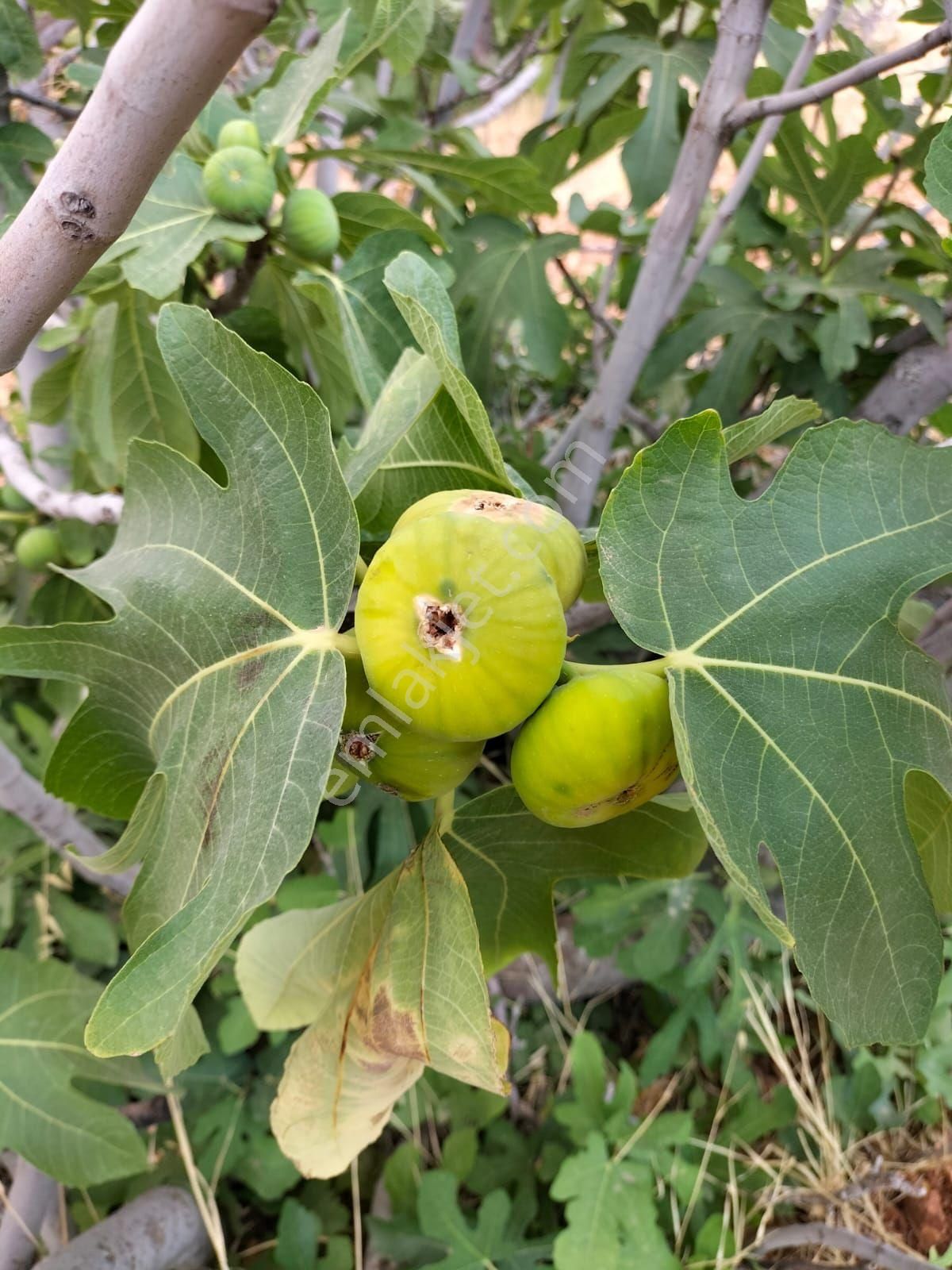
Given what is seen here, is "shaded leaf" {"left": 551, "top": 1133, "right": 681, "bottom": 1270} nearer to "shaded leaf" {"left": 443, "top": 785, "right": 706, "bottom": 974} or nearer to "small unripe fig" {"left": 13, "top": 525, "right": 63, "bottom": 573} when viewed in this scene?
"shaded leaf" {"left": 443, "top": 785, "right": 706, "bottom": 974}

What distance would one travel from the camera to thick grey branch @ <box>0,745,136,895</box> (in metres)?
1.04

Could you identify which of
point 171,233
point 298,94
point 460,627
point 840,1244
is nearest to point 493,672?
point 460,627

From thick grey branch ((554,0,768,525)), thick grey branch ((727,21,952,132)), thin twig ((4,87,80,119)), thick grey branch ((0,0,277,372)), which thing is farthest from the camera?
thin twig ((4,87,80,119))

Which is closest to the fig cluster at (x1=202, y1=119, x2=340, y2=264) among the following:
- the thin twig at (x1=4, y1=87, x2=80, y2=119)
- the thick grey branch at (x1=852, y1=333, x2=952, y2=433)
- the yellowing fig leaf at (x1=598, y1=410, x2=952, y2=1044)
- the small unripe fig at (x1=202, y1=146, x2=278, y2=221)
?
the small unripe fig at (x1=202, y1=146, x2=278, y2=221)

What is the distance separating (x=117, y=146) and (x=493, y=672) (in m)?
0.33

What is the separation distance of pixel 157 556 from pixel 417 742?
295 mm

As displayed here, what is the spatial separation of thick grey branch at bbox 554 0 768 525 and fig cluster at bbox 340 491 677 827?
0.48 meters

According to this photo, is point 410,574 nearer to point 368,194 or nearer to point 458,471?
point 458,471

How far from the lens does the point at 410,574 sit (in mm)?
508

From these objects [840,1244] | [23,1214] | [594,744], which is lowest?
[23,1214]

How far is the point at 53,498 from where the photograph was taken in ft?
4.02

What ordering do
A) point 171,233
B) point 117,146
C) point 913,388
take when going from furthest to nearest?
point 913,388 < point 171,233 < point 117,146

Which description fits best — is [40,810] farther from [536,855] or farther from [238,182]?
[238,182]

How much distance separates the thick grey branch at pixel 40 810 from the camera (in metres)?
1.04
